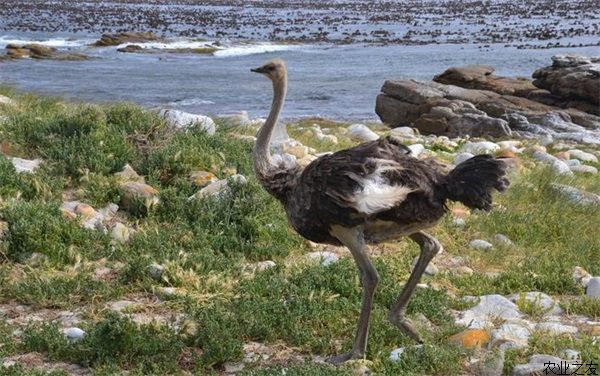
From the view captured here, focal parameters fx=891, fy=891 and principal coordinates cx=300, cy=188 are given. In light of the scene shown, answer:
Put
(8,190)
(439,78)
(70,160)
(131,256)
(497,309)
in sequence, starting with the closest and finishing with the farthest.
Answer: (497,309) < (131,256) < (8,190) < (70,160) < (439,78)

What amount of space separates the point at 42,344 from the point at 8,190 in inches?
87.1

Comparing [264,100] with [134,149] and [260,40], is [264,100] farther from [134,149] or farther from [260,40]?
[260,40]

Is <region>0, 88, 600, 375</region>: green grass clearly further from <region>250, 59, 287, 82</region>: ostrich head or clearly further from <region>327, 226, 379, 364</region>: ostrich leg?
<region>250, 59, 287, 82</region>: ostrich head

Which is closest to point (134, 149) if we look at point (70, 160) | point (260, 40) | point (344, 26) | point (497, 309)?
point (70, 160)

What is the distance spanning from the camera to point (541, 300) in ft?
18.3

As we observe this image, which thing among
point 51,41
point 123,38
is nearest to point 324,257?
point 123,38

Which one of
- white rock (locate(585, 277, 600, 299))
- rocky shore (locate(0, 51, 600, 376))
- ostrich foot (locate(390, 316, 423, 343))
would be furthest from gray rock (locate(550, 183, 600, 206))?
ostrich foot (locate(390, 316, 423, 343))

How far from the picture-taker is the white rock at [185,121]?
26.9ft

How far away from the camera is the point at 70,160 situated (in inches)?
282

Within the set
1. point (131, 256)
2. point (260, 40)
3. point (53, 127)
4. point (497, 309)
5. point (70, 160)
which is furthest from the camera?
point (260, 40)

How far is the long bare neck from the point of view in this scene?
500cm

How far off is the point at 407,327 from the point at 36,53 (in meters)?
24.3

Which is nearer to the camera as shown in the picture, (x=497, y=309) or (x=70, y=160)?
(x=497, y=309)

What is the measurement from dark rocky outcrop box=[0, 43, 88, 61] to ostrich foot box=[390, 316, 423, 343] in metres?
23.4
